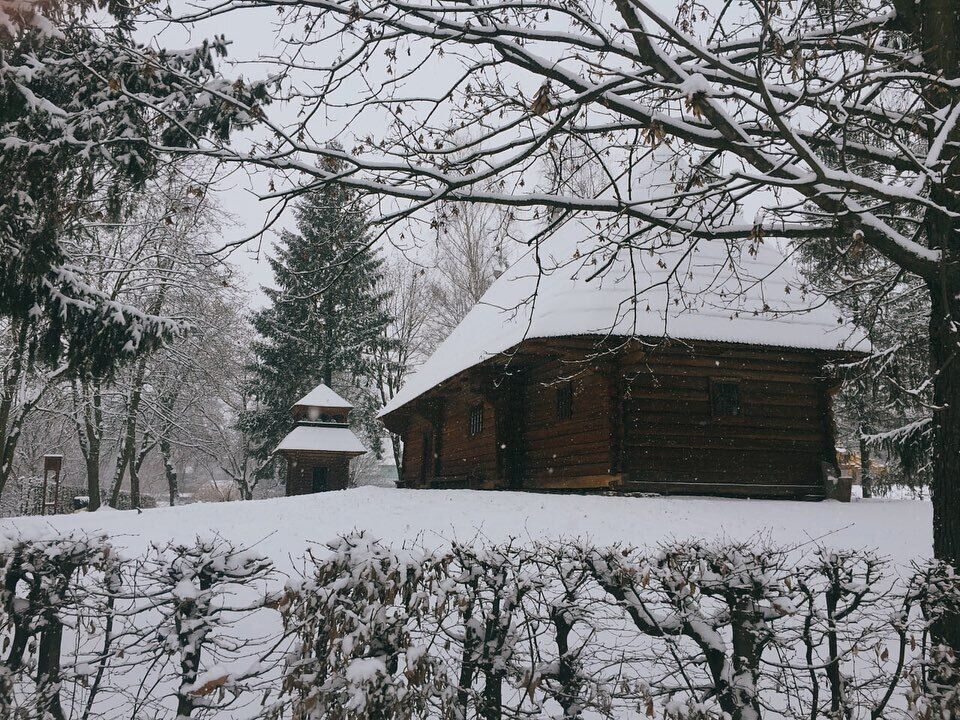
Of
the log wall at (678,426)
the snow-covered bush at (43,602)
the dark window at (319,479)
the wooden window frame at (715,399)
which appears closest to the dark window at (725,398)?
the wooden window frame at (715,399)

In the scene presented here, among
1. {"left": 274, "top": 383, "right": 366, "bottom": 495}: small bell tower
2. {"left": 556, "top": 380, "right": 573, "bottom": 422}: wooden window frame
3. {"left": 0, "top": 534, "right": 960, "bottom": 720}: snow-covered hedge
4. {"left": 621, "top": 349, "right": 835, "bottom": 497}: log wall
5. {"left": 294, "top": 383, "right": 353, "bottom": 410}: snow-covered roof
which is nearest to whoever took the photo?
{"left": 0, "top": 534, "right": 960, "bottom": 720}: snow-covered hedge

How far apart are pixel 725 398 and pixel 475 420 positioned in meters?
7.22

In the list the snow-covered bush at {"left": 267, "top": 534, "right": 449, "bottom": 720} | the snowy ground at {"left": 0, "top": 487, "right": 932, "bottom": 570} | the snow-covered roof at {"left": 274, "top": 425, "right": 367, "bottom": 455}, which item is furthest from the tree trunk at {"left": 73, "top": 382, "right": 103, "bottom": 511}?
the snow-covered bush at {"left": 267, "top": 534, "right": 449, "bottom": 720}

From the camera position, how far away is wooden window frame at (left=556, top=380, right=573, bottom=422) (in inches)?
625

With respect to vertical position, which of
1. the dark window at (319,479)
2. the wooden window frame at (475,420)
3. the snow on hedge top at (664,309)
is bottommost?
the dark window at (319,479)

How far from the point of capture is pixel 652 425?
47.9 ft

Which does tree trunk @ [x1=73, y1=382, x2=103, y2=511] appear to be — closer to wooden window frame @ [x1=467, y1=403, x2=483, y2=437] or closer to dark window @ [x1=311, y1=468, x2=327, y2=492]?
dark window @ [x1=311, y1=468, x2=327, y2=492]

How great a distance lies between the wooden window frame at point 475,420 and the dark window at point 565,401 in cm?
335

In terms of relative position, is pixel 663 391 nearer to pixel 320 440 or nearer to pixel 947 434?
pixel 947 434

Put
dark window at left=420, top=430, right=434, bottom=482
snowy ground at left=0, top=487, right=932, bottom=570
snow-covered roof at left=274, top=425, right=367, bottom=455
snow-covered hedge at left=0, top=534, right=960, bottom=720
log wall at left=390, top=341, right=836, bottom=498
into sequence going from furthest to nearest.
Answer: snow-covered roof at left=274, top=425, right=367, bottom=455
dark window at left=420, top=430, right=434, bottom=482
log wall at left=390, top=341, right=836, bottom=498
snowy ground at left=0, top=487, right=932, bottom=570
snow-covered hedge at left=0, top=534, right=960, bottom=720

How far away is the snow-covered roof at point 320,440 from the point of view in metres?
27.6

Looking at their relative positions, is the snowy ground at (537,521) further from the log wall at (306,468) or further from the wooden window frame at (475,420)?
the log wall at (306,468)

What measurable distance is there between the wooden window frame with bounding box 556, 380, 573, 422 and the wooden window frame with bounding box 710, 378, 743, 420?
3118 mm

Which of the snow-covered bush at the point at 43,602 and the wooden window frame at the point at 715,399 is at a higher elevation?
the wooden window frame at the point at 715,399
